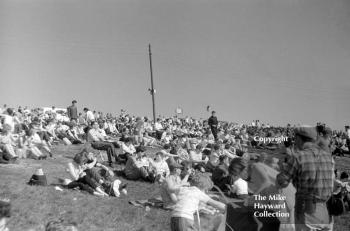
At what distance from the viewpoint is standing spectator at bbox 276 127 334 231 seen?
163 inches

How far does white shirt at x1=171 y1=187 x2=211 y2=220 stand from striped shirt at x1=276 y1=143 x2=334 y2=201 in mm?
1729

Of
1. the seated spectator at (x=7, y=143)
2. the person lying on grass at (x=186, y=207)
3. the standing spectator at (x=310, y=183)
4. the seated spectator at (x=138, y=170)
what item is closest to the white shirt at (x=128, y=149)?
the seated spectator at (x=138, y=170)

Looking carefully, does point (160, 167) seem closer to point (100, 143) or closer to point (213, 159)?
point (213, 159)

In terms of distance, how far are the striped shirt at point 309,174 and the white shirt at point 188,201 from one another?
5.67 feet

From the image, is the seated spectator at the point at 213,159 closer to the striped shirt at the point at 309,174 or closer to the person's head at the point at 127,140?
the person's head at the point at 127,140

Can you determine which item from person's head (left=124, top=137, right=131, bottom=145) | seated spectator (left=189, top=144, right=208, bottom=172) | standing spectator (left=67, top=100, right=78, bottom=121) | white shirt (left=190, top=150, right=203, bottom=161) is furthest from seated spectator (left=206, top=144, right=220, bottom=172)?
standing spectator (left=67, top=100, right=78, bottom=121)

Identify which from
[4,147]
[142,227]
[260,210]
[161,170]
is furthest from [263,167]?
[4,147]

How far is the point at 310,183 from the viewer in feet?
13.7

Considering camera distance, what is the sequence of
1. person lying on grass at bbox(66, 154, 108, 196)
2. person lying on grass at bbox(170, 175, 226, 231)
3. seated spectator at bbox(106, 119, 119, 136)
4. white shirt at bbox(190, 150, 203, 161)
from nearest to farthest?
person lying on grass at bbox(170, 175, 226, 231) < person lying on grass at bbox(66, 154, 108, 196) < white shirt at bbox(190, 150, 203, 161) < seated spectator at bbox(106, 119, 119, 136)

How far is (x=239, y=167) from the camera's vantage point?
10.0m

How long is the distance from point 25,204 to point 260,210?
5.66 metres

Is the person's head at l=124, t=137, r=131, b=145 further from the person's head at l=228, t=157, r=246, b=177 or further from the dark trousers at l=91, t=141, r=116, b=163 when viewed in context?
the person's head at l=228, t=157, r=246, b=177

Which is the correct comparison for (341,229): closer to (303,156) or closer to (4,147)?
(303,156)

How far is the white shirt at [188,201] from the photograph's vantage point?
18.5 ft
